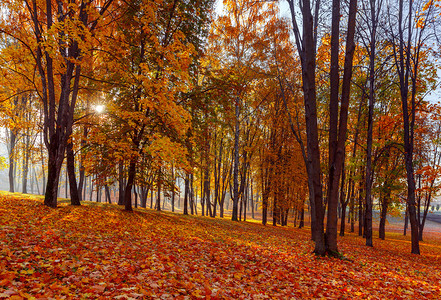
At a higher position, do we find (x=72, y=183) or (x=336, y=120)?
(x=336, y=120)

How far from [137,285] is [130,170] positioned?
8618mm

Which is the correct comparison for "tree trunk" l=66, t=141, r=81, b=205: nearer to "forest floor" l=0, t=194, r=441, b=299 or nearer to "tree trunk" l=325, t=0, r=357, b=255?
"forest floor" l=0, t=194, r=441, b=299

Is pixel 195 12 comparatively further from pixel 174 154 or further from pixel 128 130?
pixel 174 154

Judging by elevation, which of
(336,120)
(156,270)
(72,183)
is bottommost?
(156,270)

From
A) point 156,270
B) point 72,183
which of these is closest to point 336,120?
point 156,270

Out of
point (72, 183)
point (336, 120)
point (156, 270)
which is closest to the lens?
point (156, 270)

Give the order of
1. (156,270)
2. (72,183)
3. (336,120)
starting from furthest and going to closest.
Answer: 1. (72,183)
2. (336,120)
3. (156,270)

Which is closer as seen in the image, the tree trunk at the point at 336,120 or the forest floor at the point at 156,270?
the forest floor at the point at 156,270

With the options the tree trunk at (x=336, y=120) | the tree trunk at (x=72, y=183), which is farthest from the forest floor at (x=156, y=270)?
the tree trunk at (x=72, y=183)

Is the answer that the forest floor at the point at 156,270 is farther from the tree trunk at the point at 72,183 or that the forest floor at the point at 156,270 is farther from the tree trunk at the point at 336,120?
the tree trunk at the point at 72,183

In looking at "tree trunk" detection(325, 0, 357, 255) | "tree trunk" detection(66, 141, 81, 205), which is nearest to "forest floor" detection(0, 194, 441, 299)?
"tree trunk" detection(325, 0, 357, 255)

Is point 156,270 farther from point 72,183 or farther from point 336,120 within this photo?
point 72,183

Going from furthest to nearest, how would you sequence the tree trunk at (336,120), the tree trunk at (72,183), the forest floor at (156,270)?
the tree trunk at (72,183) < the tree trunk at (336,120) < the forest floor at (156,270)

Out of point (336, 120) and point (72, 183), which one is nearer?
point (336, 120)
